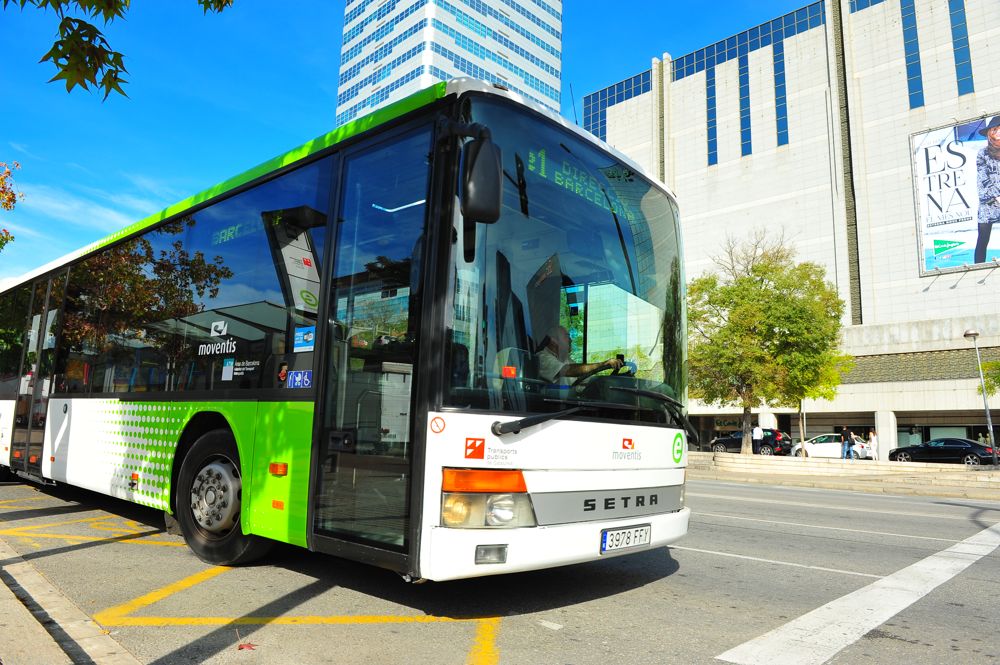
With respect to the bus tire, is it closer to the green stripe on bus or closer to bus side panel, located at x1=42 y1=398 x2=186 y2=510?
bus side panel, located at x1=42 y1=398 x2=186 y2=510

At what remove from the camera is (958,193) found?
47.7 meters

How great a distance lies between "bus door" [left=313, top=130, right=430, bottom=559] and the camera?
4.27 m

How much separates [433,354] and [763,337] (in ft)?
98.3

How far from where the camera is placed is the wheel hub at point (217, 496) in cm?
553

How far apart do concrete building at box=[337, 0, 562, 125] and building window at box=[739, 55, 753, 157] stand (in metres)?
35.7

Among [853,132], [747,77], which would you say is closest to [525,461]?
[853,132]

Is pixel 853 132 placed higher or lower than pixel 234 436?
higher

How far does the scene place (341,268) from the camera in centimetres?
497

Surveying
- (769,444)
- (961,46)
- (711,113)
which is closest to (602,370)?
(769,444)

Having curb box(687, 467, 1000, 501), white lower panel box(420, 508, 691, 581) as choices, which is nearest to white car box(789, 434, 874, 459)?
curb box(687, 467, 1000, 501)

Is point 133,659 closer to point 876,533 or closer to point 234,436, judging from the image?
point 234,436

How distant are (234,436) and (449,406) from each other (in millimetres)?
2453

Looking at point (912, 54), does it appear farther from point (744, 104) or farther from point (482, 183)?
point (482, 183)

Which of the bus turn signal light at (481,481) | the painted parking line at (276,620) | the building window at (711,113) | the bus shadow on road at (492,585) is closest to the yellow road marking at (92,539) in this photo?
the bus shadow on road at (492,585)
